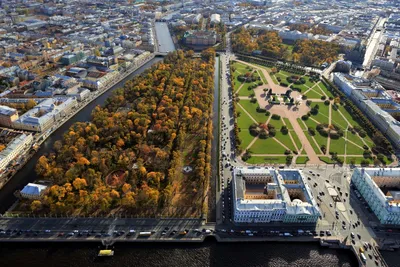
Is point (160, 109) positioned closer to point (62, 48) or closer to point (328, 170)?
point (328, 170)

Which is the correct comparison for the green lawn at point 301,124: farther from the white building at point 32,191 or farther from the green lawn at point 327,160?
the white building at point 32,191

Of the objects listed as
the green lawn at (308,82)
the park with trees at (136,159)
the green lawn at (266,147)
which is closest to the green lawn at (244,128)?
the green lawn at (266,147)

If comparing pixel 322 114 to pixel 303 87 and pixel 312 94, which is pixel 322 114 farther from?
pixel 303 87

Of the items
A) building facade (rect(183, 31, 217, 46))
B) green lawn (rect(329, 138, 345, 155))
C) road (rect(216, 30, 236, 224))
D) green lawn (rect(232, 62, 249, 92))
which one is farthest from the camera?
building facade (rect(183, 31, 217, 46))

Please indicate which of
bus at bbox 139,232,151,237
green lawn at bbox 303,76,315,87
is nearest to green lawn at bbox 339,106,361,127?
green lawn at bbox 303,76,315,87

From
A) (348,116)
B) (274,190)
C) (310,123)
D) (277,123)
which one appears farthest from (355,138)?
(274,190)

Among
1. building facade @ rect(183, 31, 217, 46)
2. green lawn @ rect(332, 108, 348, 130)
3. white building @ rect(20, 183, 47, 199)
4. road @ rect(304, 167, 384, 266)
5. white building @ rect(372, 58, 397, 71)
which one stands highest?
A: building facade @ rect(183, 31, 217, 46)

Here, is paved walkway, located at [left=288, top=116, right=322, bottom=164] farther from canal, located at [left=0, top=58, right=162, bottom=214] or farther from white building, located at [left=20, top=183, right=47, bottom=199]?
canal, located at [left=0, top=58, right=162, bottom=214]
